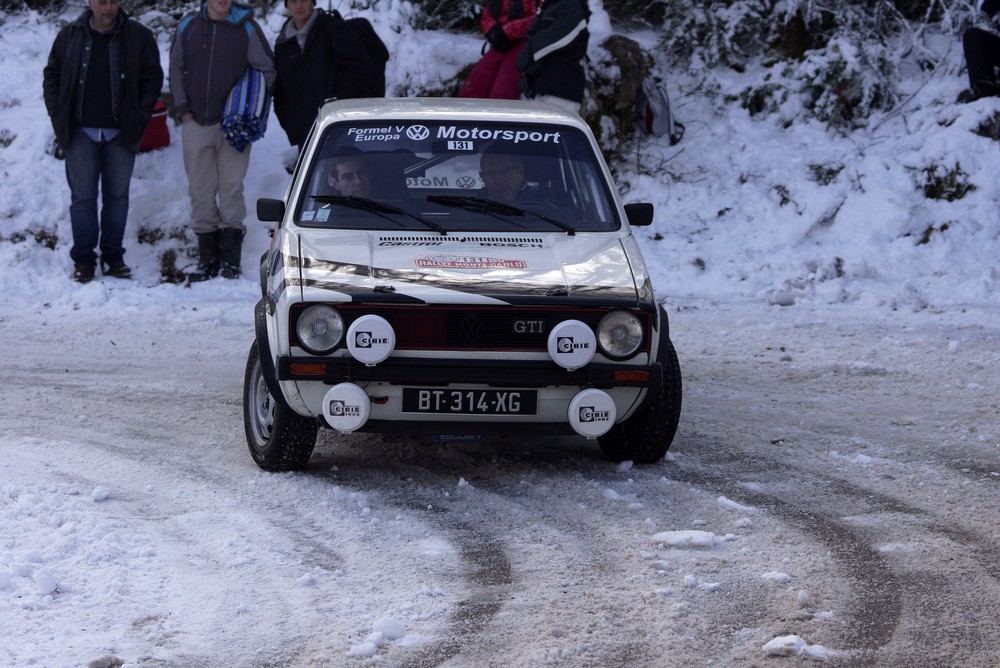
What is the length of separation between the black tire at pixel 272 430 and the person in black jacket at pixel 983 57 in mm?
9289

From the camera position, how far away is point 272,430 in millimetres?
5664

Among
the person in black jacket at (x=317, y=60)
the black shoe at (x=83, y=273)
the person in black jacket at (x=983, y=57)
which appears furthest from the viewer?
the person in black jacket at (x=983, y=57)

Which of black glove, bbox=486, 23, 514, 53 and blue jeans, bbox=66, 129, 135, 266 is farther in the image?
black glove, bbox=486, 23, 514, 53

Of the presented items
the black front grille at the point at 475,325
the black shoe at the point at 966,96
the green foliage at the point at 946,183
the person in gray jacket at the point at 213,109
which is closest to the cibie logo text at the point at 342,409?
the black front grille at the point at 475,325

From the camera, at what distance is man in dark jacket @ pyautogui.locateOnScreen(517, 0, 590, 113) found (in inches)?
401

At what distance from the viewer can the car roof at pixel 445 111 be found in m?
6.57

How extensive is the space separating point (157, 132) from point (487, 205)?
22.9ft

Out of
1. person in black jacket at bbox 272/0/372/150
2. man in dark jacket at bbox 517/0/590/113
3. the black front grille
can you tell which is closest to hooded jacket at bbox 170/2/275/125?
person in black jacket at bbox 272/0/372/150

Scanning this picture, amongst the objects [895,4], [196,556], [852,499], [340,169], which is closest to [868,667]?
[852,499]

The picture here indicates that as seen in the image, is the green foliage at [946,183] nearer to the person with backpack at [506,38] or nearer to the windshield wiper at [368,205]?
the person with backpack at [506,38]

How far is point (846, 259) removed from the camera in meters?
11.2

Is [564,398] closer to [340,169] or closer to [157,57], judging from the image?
[340,169]

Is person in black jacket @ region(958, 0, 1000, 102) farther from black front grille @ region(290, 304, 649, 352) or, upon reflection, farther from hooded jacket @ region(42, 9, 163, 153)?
black front grille @ region(290, 304, 649, 352)

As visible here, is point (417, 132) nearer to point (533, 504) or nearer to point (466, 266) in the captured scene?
point (466, 266)
